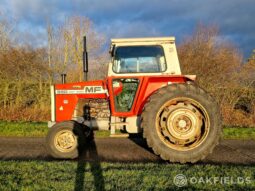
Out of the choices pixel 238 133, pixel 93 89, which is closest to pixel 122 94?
pixel 93 89

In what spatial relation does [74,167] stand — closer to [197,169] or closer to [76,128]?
[76,128]

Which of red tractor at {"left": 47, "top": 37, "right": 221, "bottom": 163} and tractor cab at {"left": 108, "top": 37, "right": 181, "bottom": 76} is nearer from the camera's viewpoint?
red tractor at {"left": 47, "top": 37, "right": 221, "bottom": 163}

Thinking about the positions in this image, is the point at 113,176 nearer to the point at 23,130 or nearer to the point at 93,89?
the point at 93,89

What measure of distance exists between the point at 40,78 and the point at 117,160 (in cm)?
1023

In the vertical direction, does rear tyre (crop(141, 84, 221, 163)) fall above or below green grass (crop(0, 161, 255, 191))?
above

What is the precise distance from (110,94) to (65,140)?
1.37 meters

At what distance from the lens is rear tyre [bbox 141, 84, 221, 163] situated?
20.4 feet

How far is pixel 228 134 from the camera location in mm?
10266

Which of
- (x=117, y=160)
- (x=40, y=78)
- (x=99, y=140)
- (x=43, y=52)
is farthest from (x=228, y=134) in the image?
(x=43, y=52)

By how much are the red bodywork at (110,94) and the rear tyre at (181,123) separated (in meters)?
0.44

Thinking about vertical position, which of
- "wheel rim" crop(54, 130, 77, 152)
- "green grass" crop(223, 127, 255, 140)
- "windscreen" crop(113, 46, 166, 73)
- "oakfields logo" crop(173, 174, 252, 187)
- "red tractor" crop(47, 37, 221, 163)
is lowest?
"oakfields logo" crop(173, 174, 252, 187)

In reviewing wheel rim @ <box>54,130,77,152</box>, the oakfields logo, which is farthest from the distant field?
the oakfields logo

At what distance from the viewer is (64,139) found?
7082 millimetres

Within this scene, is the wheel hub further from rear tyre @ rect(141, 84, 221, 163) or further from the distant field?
the distant field
